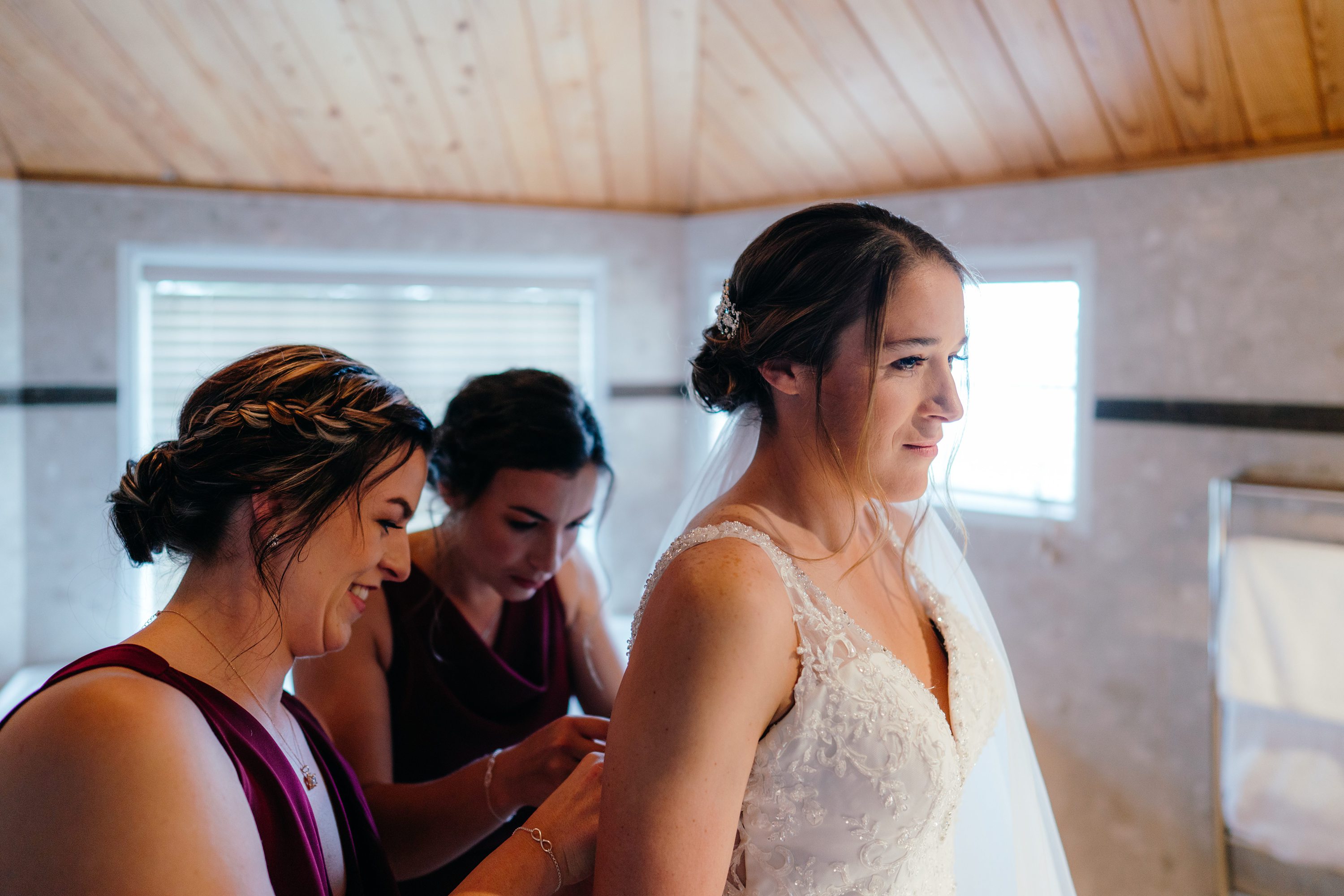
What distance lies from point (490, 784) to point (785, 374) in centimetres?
69

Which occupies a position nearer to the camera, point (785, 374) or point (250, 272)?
point (785, 374)

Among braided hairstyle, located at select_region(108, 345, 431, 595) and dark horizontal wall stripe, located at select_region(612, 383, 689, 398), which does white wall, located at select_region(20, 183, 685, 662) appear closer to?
dark horizontal wall stripe, located at select_region(612, 383, 689, 398)

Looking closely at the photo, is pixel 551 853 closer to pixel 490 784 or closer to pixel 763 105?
pixel 490 784

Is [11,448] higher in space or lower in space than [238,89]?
lower

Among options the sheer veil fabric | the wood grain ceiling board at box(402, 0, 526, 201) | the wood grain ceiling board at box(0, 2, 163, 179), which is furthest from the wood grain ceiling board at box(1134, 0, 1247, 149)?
the wood grain ceiling board at box(0, 2, 163, 179)

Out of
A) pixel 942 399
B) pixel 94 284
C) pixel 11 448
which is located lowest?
pixel 11 448

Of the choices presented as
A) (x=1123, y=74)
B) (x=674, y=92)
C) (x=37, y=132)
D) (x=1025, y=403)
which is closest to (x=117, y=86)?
(x=37, y=132)

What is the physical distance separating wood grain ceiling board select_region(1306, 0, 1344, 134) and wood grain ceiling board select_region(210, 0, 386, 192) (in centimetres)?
256

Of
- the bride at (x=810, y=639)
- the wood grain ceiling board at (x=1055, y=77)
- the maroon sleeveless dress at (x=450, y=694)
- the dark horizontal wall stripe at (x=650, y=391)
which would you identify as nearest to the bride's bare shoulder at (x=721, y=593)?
the bride at (x=810, y=639)

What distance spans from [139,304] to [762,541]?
2961mm

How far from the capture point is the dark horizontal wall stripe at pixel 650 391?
377 centimetres

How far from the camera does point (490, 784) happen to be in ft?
4.19

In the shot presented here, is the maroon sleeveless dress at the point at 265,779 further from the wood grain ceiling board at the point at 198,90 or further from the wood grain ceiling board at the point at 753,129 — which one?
the wood grain ceiling board at the point at 753,129

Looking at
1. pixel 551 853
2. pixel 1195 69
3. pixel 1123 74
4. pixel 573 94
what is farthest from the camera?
pixel 573 94
